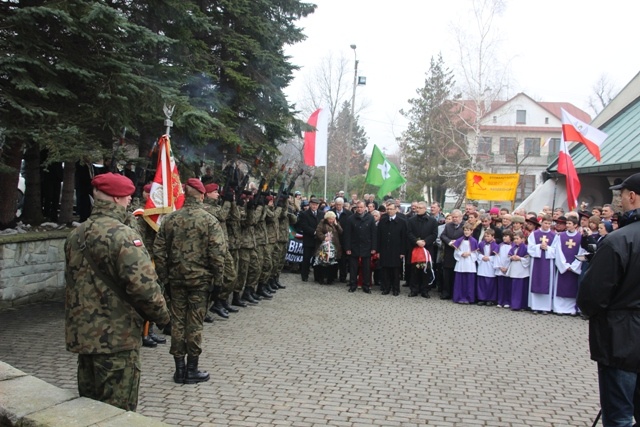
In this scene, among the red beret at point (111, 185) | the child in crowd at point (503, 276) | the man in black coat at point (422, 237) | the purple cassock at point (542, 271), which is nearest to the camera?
Answer: the red beret at point (111, 185)

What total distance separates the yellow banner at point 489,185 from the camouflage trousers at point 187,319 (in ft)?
44.7

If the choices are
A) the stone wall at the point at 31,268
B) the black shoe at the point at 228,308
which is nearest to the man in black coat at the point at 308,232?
the black shoe at the point at 228,308

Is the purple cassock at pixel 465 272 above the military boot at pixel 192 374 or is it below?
above

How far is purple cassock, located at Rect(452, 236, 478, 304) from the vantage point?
12.4m

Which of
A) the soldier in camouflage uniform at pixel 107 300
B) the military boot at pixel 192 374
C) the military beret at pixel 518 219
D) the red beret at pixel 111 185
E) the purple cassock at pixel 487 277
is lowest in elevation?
the military boot at pixel 192 374

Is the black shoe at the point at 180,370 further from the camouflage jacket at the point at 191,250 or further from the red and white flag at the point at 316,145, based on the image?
the red and white flag at the point at 316,145

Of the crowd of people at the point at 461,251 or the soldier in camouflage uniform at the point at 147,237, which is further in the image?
the crowd of people at the point at 461,251

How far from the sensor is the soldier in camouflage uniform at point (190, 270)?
6.07m

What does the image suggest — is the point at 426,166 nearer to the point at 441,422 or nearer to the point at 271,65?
the point at 271,65

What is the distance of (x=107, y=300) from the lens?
152 inches

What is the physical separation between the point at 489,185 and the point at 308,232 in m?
7.08

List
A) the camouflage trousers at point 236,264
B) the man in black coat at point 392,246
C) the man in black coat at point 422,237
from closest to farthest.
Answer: the camouflage trousers at point 236,264 < the man in black coat at point 422,237 < the man in black coat at point 392,246

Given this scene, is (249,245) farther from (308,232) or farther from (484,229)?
(484,229)

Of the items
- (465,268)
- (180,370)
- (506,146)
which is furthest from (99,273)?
(506,146)
